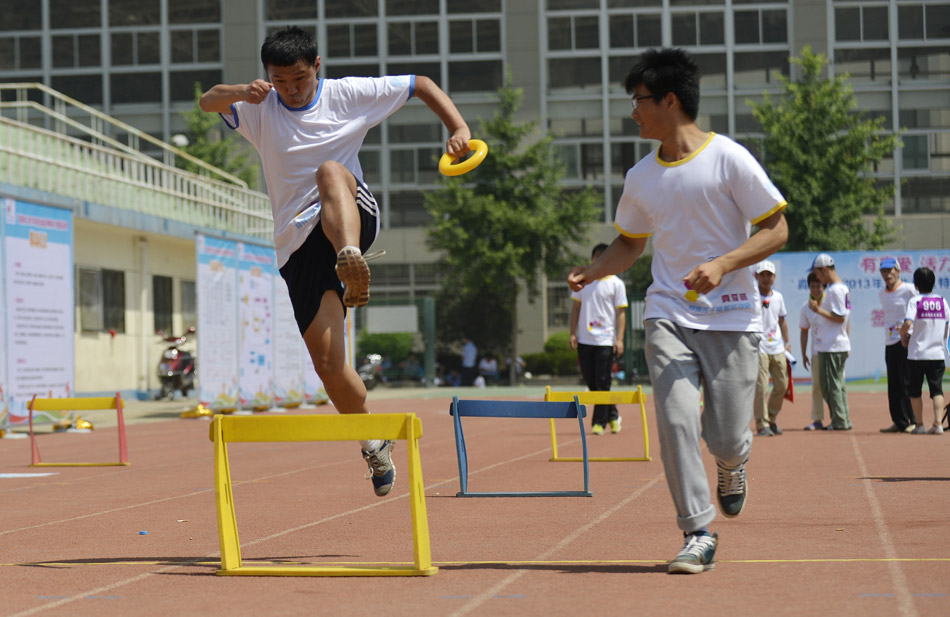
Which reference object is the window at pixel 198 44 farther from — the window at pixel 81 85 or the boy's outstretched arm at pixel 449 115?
the boy's outstretched arm at pixel 449 115

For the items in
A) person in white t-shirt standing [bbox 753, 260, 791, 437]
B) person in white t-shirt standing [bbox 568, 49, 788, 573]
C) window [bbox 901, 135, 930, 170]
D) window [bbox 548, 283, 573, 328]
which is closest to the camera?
person in white t-shirt standing [bbox 568, 49, 788, 573]

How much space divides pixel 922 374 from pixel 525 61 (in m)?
39.1

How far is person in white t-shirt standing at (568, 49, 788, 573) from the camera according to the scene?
530 cm

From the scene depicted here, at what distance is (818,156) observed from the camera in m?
39.4

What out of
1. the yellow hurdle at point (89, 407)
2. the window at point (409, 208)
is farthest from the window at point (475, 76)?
the yellow hurdle at point (89, 407)

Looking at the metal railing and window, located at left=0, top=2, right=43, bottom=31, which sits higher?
window, located at left=0, top=2, right=43, bottom=31

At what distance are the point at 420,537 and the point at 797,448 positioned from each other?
27.8 feet

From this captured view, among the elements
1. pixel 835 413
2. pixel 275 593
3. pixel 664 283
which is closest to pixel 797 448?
pixel 835 413

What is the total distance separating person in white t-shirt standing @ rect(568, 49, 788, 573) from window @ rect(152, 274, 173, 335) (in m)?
28.6

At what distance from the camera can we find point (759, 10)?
52094 mm

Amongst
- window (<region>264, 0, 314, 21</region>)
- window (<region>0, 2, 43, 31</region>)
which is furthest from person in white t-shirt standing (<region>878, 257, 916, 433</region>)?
window (<region>0, 2, 43, 31</region>)

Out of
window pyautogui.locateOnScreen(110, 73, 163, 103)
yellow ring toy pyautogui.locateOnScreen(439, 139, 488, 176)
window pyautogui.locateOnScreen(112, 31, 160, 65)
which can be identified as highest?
window pyautogui.locateOnScreen(112, 31, 160, 65)

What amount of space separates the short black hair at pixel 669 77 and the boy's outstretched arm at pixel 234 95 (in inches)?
68.4

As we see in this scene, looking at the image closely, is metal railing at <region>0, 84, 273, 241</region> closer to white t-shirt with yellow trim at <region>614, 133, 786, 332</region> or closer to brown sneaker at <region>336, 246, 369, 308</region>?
brown sneaker at <region>336, 246, 369, 308</region>
